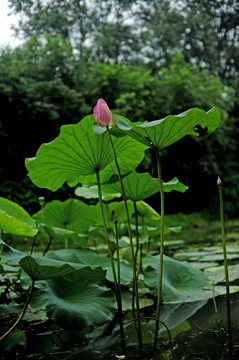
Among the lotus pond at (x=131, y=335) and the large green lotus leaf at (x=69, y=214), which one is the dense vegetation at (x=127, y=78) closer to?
the large green lotus leaf at (x=69, y=214)

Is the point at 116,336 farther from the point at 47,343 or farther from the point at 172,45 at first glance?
the point at 172,45

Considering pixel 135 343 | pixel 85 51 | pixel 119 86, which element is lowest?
pixel 135 343

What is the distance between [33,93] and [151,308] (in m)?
3.33

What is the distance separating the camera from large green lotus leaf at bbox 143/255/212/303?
1232mm

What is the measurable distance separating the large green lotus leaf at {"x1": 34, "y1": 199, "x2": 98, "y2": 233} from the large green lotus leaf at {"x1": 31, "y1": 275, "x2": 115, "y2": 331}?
501 millimetres

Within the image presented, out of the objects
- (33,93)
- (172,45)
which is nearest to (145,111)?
(33,93)

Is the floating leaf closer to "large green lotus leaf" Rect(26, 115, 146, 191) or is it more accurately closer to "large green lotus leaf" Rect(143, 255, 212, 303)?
"large green lotus leaf" Rect(143, 255, 212, 303)

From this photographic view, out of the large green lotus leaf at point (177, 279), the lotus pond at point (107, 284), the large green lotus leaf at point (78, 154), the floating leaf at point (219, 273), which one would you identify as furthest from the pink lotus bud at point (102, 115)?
the floating leaf at point (219, 273)

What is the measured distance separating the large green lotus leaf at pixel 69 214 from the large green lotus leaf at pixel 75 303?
50cm

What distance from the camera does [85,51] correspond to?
8.84 meters

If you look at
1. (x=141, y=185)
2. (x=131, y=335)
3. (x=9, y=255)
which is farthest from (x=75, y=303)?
(x=141, y=185)

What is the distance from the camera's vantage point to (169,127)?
2.34 ft

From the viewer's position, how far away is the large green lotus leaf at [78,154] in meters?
0.85

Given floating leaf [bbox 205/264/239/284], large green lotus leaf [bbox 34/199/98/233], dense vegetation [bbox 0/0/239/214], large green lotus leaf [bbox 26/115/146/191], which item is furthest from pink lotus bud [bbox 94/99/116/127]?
dense vegetation [bbox 0/0/239/214]
